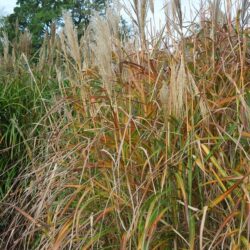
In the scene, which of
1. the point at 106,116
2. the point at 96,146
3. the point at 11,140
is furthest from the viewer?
the point at 11,140

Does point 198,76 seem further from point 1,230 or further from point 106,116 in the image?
point 1,230

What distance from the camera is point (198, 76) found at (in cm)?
269

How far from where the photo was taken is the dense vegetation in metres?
2.25

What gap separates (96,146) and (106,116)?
0.25 m

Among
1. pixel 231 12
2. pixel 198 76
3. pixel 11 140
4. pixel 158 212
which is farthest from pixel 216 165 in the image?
pixel 11 140

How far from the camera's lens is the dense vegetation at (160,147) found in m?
2.25

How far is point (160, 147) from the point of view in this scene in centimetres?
237

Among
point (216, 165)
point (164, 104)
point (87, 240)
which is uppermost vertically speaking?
point (164, 104)

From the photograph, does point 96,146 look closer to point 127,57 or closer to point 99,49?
point 99,49

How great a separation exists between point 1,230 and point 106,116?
60.9 inches

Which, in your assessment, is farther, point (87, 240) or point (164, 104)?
point (87, 240)

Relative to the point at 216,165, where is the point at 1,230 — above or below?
below

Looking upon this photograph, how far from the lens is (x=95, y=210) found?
2.56m

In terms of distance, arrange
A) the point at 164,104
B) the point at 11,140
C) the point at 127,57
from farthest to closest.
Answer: the point at 11,140
the point at 127,57
the point at 164,104
